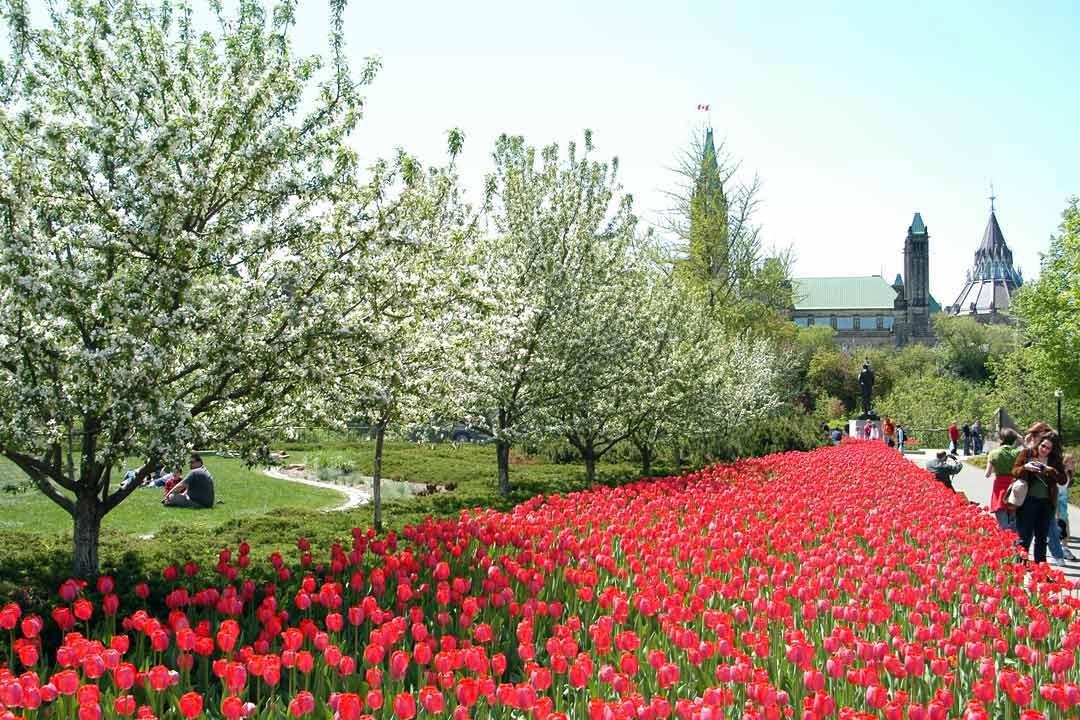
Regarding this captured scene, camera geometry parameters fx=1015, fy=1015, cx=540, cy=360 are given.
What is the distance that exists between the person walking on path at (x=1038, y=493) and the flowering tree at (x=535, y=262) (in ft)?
22.2

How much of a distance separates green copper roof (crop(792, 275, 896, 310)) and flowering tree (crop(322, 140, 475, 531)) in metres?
124

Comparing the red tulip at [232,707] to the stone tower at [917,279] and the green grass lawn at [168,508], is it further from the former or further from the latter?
the stone tower at [917,279]

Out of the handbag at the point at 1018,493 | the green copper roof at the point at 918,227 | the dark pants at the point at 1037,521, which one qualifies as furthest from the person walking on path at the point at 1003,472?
the green copper roof at the point at 918,227

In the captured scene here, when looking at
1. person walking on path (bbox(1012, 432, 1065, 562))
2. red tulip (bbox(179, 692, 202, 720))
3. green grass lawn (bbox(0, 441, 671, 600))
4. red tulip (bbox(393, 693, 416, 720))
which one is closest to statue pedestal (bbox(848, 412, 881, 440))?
green grass lawn (bbox(0, 441, 671, 600))

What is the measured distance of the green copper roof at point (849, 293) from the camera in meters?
130

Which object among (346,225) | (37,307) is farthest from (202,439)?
(346,225)

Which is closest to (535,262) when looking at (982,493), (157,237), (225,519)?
(225,519)

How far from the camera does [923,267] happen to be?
130375mm

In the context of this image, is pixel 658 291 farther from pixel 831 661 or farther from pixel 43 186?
pixel 831 661

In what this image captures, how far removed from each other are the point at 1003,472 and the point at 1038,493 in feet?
4.08

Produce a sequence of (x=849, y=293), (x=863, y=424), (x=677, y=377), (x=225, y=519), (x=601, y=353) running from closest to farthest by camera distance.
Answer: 1. (x=225, y=519)
2. (x=601, y=353)
3. (x=677, y=377)
4. (x=863, y=424)
5. (x=849, y=293)

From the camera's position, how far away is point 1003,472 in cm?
1245

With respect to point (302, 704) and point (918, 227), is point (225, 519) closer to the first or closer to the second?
point (302, 704)

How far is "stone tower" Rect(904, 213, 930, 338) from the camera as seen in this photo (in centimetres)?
12738
